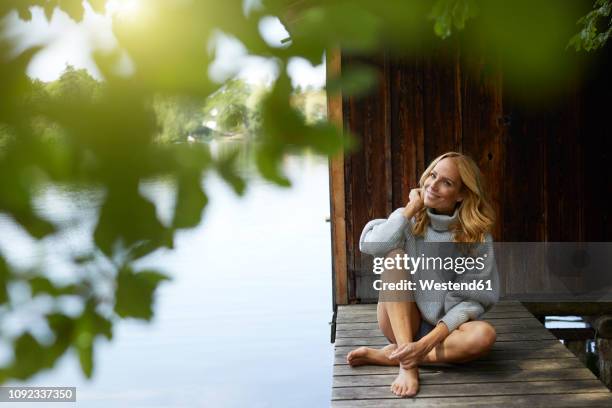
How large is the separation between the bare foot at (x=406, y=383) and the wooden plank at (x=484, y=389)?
33mm

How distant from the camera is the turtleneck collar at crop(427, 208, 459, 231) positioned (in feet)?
13.2

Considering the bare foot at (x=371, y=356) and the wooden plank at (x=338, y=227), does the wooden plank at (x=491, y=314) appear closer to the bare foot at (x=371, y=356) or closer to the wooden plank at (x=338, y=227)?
the wooden plank at (x=338, y=227)

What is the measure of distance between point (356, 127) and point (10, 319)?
543cm

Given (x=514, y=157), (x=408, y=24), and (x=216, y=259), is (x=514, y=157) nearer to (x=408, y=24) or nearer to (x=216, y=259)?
(x=408, y=24)

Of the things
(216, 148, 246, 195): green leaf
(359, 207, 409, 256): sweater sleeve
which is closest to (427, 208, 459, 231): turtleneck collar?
(359, 207, 409, 256): sweater sleeve

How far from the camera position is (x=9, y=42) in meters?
0.71

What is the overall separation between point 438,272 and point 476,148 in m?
2.33

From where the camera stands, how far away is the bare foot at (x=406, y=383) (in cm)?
373

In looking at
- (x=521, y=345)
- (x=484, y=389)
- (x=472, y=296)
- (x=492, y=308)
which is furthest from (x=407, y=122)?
(x=484, y=389)

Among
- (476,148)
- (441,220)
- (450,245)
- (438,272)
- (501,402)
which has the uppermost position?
(476,148)

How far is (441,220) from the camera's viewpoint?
404 cm

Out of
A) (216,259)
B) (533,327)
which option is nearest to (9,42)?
(533,327)

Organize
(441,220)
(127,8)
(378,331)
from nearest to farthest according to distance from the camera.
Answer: (127,8) → (441,220) → (378,331)

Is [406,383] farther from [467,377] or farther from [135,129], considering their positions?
[135,129]
